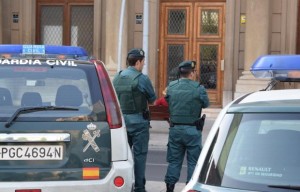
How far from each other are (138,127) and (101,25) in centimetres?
1317

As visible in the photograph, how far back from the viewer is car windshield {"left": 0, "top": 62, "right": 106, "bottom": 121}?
16.8 feet

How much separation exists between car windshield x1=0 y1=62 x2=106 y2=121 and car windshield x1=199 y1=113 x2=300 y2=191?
167 centimetres

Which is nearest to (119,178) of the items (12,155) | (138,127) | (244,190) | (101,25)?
(12,155)

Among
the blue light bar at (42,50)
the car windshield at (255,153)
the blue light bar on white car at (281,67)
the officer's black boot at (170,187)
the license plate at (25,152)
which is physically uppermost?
the blue light bar at (42,50)

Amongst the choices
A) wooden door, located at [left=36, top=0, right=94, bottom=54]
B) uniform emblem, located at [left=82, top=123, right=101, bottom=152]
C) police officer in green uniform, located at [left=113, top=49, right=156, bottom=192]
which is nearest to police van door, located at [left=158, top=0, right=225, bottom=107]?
wooden door, located at [left=36, top=0, right=94, bottom=54]

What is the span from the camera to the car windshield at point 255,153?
3.54m

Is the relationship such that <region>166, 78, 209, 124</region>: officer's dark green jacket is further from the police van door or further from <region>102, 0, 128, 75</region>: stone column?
the police van door

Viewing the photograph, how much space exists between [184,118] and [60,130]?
277 centimetres

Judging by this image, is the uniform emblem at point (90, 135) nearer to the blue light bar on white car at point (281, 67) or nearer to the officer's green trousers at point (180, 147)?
the blue light bar on white car at point (281, 67)

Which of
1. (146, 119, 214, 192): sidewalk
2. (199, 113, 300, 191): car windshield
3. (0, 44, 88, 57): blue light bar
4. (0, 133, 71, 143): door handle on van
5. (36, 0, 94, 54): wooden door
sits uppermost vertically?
(36, 0, 94, 54): wooden door

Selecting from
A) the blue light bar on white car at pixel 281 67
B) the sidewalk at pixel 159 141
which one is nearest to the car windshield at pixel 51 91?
the blue light bar on white car at pixel 281 67

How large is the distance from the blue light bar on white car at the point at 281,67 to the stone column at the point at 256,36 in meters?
12.9

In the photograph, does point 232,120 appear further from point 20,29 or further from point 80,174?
point 20,29

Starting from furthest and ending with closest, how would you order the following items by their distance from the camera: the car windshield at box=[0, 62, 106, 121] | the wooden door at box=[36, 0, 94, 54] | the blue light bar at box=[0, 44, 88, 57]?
the wooden door at box=[36, 0, 94, 54], the blue light bar at box=[0, 44, 88, 57], the car windshield at box=[0, 62, 106, 121]
